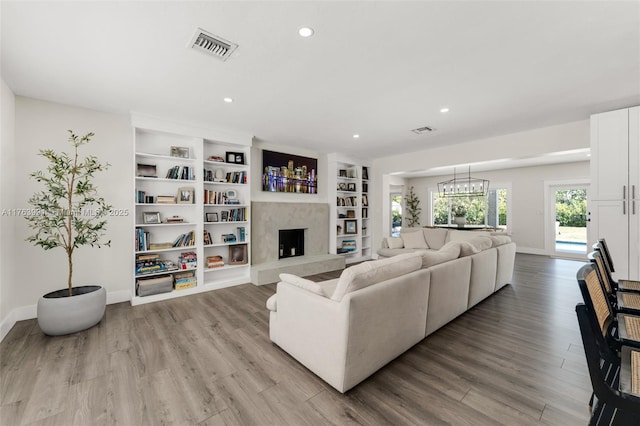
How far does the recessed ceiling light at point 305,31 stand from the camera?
6.15ft

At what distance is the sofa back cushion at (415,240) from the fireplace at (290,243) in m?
2.28

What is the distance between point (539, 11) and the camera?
171 cm

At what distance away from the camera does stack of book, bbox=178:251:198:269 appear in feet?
12.8

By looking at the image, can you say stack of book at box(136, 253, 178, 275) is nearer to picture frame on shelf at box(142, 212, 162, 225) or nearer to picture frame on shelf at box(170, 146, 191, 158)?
picture frame on shelf at box(142, 212, 162, 225)

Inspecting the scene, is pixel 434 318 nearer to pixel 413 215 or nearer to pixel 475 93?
pixel 475 93

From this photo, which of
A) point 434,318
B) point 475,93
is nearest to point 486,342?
point 434,318

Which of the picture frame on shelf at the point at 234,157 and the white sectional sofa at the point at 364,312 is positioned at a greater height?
the picture frame on shelf at the point at 234,157

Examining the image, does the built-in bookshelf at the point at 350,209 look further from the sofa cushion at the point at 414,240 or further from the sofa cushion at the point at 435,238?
the sofa cushion at the point at 435,238

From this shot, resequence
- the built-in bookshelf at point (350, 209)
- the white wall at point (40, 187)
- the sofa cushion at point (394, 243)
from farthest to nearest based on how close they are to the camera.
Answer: the built-in bookshelf at point (350, 209) → the sofa cushion at point (394, 243) → the white wall at point (40, 187)

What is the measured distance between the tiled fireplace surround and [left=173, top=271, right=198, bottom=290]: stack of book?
0.94 m

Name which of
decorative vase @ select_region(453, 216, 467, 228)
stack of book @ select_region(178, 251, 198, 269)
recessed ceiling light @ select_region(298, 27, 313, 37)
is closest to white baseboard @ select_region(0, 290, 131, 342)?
stack of book @ select_region(178, 251, 198, 269)

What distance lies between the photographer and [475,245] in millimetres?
3299

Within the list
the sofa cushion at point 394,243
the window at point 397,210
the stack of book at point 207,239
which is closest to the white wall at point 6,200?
the stack of book at point 207,239

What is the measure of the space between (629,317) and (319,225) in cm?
464
